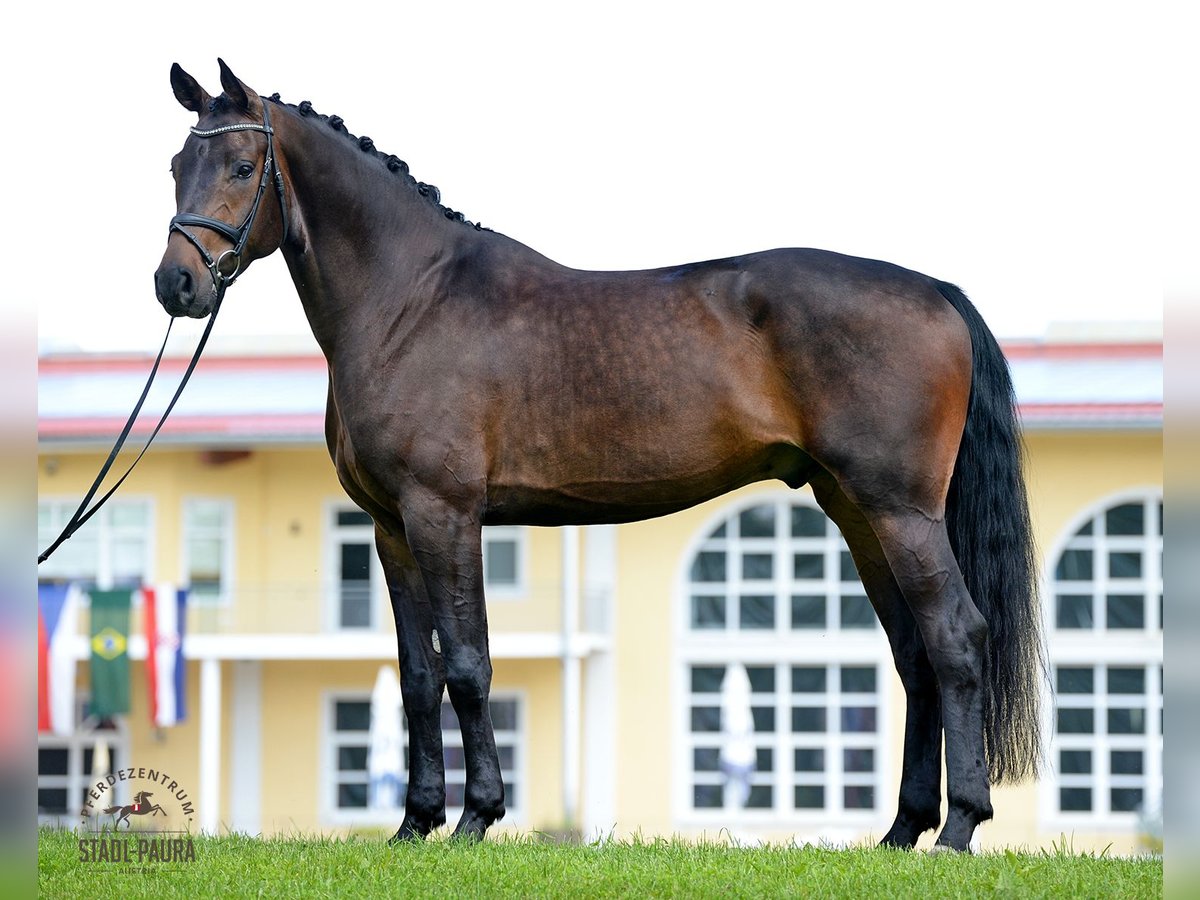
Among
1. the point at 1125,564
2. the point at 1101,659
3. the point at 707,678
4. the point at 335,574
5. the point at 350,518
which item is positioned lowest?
the point at 707,678

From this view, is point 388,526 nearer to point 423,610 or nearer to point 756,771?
point 423,610

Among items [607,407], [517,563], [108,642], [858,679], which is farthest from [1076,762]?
[607,407]

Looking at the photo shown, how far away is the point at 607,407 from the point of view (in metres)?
6.00

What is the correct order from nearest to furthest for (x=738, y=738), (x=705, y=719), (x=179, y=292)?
(x=179, y=292) → (x=738, y=738) → (x=705, y=719)

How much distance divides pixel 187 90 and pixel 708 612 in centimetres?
2382

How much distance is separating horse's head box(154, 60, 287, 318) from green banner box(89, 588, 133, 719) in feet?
75.1

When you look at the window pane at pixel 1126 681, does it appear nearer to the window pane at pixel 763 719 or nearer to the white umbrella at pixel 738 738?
the window pane at pixel 763 719

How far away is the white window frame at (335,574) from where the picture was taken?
28578 mm

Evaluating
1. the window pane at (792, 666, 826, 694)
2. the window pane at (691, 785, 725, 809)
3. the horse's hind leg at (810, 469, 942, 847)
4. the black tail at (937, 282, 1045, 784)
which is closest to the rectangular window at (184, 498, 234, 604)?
the window pane at (691, 785, 725, 809)

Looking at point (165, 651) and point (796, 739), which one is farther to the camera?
point (796, 739)

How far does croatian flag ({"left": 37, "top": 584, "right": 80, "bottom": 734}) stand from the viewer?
27.2m

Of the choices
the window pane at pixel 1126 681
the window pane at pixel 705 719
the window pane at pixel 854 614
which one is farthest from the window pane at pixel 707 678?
the window pane at pixel 1126 681

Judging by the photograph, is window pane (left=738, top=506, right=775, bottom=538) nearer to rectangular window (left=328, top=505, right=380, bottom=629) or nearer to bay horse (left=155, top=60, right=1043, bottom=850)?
rectangular window (left=328, top=505, right=380, bottom=629)

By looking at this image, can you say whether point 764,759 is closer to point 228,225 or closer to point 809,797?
point 809,797
